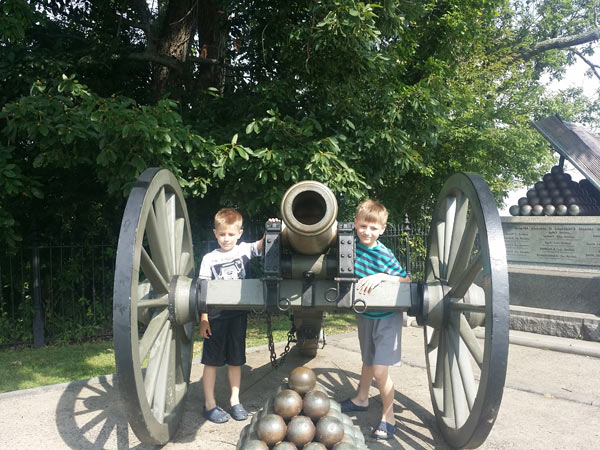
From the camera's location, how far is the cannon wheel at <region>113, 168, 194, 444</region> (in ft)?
7.28

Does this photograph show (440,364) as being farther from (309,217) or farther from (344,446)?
(309,217)

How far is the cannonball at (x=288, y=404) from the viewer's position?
2434 millimetres

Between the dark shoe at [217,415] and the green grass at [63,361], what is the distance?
2.16 m

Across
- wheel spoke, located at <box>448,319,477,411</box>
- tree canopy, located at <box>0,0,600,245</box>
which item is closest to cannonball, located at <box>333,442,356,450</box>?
wheel spoke, located at <box>448,319,477,411</box>

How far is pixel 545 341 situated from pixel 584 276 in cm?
129

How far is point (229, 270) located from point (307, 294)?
0.72 meters

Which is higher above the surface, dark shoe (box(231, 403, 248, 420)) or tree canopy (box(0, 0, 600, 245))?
tree canopy (box(0, 0, 600, 245))

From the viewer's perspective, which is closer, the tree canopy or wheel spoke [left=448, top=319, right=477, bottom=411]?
wheel spoke [left=448, top=319, right=477, bottom=411]

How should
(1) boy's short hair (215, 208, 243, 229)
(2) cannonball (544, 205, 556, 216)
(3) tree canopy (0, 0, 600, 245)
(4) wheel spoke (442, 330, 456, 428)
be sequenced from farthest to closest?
(2) cannonball (544, 205, 556, 216) < (3) tree canopy (0, 0, 600, 245) < (1) boy's short hair (215, 208, 243, 229) < (4) wheel spoke (442, 330, 456, 428)

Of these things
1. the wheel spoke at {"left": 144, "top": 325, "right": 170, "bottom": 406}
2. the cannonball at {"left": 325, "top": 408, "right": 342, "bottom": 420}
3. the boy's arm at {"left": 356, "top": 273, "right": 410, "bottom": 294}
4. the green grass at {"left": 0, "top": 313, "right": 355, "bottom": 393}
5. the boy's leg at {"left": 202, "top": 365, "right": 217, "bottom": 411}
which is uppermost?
the boy's arm at {"left": 356, "top": 273, "right": 410, "bottom": 294}

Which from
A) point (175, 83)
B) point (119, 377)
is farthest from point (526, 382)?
point (175, 83)

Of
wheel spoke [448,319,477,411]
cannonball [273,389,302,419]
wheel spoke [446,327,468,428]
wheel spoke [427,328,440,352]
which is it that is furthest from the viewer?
wheel spoke [427,328,440,352]

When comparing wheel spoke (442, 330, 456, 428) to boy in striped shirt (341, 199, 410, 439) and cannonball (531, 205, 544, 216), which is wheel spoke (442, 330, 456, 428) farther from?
cannonball (531, 205, 544, 216)

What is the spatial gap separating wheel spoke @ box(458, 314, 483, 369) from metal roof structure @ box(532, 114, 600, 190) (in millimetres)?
5183
